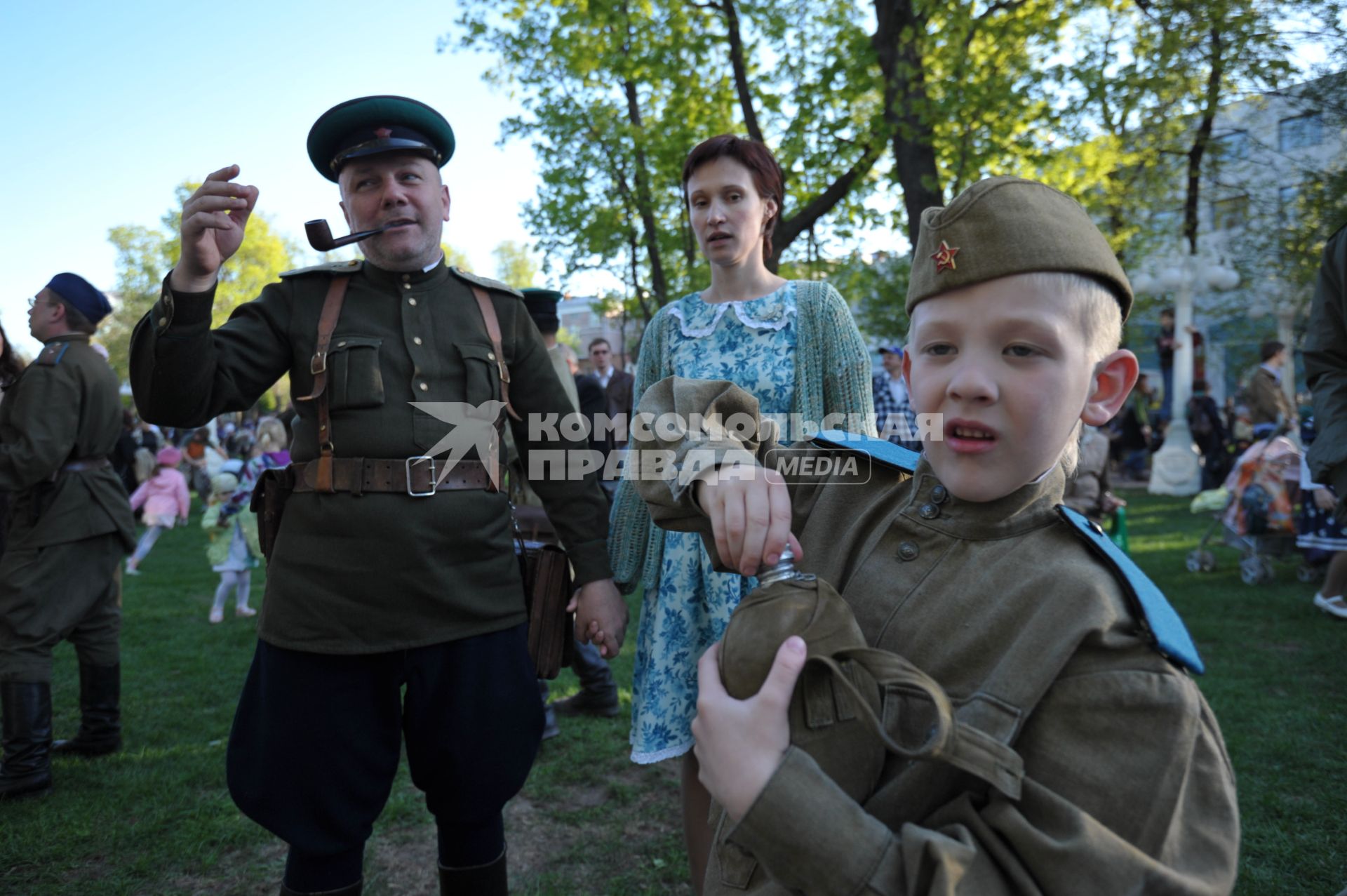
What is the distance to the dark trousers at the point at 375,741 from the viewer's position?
2.13 meters

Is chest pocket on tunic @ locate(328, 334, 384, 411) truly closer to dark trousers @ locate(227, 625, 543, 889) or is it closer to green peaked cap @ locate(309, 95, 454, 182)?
green peaked cap @ locate(309, 95, 454, 182)

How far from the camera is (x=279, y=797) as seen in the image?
6.95ft

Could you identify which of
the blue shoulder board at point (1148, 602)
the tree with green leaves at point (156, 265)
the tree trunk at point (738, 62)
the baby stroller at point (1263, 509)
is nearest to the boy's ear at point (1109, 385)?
the blue shoulder board at point (1148, 602)

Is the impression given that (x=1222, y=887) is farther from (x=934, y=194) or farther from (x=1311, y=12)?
(x=1311, y=12)

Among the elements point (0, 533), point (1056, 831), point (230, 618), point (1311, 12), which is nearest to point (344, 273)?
point (1056, 831)

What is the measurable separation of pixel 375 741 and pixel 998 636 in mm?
1680

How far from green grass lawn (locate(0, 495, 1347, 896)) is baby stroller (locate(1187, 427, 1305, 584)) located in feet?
5.66

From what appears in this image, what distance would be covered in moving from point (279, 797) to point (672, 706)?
110cm

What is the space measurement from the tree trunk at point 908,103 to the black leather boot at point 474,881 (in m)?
6.95

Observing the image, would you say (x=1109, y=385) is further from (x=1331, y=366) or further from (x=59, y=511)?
(x=59, y=511)

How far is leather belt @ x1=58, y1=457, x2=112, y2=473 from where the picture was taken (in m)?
4.20

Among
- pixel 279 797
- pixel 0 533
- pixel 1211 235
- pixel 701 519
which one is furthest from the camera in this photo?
pixel 1211 235

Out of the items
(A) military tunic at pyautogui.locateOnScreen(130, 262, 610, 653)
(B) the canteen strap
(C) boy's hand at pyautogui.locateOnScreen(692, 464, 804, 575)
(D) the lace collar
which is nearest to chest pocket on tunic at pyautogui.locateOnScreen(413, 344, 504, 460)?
(A) military tunic at pyautogui.locateOnScreen(130, 262, 610, 653)

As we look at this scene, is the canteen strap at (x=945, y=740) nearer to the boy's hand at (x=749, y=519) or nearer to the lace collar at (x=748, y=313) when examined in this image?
the boy's hand at (x=749, y=519)
